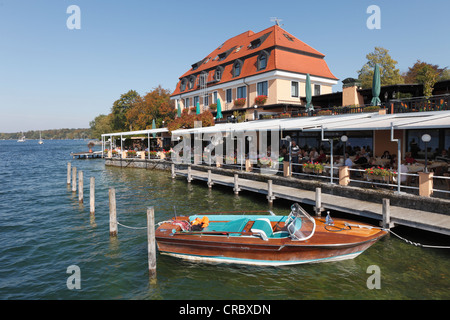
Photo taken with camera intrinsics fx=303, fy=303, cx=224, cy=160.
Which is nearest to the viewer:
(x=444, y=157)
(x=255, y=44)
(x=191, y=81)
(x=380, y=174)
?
(x=380, y=174)

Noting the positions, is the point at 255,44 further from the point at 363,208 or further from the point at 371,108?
the point at 363,208

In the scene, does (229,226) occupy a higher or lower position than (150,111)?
lower

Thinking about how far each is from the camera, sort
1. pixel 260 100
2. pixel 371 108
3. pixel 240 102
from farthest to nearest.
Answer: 1. pixel 240 102
2. pixel 260 100
3. pixel 371 108

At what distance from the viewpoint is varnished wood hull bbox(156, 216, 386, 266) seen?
9273mm

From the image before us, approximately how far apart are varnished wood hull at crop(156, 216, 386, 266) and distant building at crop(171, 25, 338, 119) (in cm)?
2045

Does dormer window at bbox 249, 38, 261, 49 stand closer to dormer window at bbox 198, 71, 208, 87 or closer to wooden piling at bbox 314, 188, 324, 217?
dormer window at bbox 198, 71, 208, 87

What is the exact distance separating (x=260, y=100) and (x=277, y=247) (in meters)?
23.3

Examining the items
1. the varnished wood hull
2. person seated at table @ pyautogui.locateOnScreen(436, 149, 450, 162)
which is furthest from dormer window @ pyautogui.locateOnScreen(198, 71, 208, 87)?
the varnished wood hull

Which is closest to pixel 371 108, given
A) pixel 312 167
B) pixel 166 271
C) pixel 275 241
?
pixel 312 167

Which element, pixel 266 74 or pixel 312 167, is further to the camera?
pixel 266 74

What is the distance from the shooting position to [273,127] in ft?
61.6

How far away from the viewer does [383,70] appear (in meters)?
42.2
